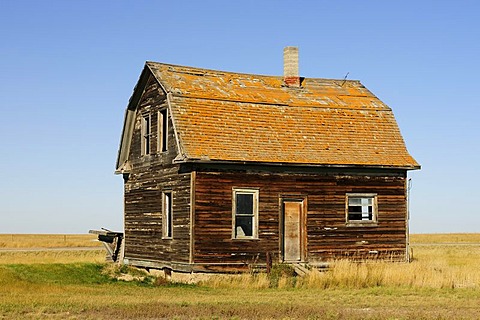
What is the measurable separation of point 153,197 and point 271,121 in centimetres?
491

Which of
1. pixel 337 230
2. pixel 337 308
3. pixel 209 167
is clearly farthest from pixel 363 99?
pixel 337 308

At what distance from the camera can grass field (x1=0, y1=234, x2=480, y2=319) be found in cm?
1664

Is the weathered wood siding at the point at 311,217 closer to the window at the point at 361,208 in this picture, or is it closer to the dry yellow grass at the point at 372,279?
the window at the point at 361,208

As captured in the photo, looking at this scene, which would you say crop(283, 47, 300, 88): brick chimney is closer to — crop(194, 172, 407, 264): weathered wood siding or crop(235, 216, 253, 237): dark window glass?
crop(194, 172, 407, 264): weathered wood siding

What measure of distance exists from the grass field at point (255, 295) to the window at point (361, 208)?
2657mm

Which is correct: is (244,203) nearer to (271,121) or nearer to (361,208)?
(271,121)

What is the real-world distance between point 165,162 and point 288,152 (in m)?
4.15

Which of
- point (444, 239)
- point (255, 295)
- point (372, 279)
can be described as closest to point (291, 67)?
point (372, 279)

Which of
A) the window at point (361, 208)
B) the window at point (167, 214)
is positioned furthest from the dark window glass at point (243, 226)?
the window at point (361, 208)

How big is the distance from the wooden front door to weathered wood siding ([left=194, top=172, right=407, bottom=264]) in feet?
0.92

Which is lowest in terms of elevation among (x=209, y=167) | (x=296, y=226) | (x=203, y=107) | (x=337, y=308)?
(x=337, y=308)

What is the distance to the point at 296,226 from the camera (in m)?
27.2

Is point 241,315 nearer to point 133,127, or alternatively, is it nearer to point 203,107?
point 203,107

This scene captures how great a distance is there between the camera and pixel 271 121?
1102 inches
